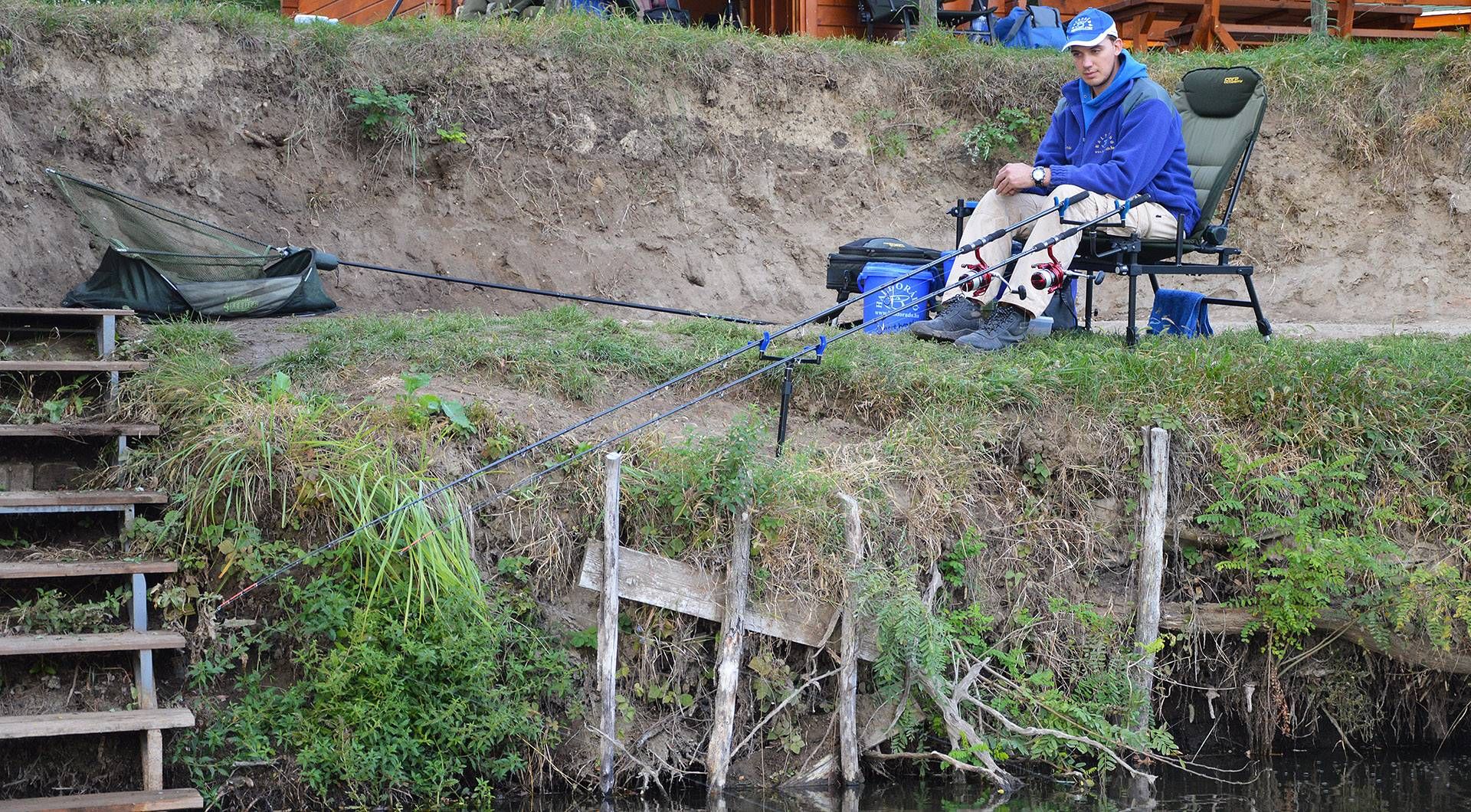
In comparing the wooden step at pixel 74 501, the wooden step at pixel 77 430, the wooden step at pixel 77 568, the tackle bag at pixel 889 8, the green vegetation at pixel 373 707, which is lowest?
the green vegetation at pixel 373 707

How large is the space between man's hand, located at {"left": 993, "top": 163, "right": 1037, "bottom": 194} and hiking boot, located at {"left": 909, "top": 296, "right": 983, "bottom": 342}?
1.80 feet

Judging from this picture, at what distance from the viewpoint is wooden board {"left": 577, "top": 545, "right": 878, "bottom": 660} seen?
5.20m

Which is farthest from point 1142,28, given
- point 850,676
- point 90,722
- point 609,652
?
point 90,722

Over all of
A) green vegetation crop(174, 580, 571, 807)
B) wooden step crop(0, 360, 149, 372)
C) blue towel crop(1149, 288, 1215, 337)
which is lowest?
green vegetation crop(174, 580, 571, 807)

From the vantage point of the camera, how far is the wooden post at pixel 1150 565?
557 cm

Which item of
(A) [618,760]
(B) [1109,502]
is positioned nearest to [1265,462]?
(B) [1109,502]

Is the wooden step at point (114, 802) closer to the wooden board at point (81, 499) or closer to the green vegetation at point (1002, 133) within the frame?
the wooden board at point (81, 499)

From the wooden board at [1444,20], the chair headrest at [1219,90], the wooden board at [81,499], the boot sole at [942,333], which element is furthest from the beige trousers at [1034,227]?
the wooden board at [1444,20]

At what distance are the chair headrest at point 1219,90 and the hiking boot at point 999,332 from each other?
1.61m

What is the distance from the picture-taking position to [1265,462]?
5.80 m

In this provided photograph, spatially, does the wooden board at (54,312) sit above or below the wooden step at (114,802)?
above

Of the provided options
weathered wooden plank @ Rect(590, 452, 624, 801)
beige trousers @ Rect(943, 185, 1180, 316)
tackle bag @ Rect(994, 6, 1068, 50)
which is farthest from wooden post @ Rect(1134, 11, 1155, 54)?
weathered wooden plank @ Rect(590, 452, 624, 801)

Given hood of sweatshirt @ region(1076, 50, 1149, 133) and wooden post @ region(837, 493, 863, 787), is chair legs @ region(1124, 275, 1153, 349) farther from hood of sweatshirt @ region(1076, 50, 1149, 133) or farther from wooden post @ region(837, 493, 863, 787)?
wooden post @ region(837, 493, 863, 787)

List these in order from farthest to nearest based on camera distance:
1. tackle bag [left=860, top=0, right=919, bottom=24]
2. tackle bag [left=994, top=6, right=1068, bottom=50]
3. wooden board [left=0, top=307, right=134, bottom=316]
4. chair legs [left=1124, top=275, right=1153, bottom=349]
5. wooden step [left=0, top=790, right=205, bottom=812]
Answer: tackle bag [left=860, top=0, right=919, bottom=24]
tackle bag [left=994, top=6, right=1068, bottom=50]
chair legs [left=1124, top=275, right=1153, bottom=349]
wooden board [left=0, top=307, right=134, bottom=316]
wooden step [left=0, top=790, right=205, bottom=812]
